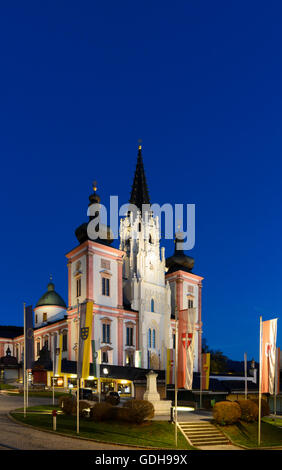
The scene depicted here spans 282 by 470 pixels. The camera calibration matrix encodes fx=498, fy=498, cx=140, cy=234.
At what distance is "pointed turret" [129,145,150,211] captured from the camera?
8288cm

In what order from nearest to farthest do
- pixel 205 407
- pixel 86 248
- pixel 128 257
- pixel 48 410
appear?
pixel 48 410
pixel 205 407
pixel 86 248
pixel 128 257

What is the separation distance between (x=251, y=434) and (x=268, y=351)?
17.6ft

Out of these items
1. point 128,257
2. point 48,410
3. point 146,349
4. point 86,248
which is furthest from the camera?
point 128,257

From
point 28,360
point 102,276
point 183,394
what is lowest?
point 183,394

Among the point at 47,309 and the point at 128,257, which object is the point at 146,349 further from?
the point at 47,309

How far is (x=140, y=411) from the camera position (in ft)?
86.1

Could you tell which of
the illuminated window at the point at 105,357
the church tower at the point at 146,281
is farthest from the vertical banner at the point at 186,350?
the church tower at the point at 146,281

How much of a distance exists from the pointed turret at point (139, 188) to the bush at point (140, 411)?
5666cm

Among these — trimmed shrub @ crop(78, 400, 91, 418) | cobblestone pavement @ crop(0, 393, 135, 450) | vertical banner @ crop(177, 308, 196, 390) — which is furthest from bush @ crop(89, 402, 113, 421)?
vertical banner @ crop(177, 308, 196, 390)

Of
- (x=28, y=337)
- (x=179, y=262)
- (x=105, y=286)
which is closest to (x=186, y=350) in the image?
(x=28, y=337)

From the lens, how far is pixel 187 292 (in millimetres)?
81875
